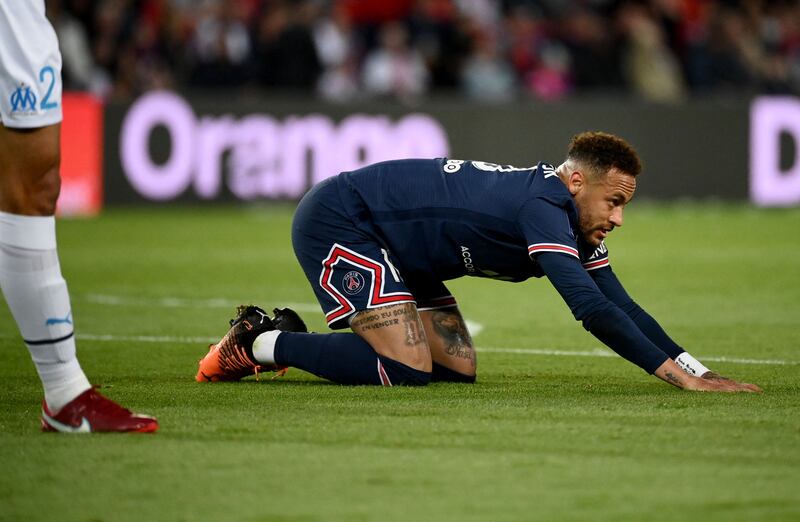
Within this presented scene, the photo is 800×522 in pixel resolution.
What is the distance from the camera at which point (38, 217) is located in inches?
188

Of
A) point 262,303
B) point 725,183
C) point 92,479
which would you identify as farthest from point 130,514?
point 725,183

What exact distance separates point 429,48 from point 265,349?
45.9 ft

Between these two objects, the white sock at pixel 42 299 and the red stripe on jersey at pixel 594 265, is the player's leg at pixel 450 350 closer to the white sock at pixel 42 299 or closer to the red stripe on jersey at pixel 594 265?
the red stripe on jersey at pixel 594 265

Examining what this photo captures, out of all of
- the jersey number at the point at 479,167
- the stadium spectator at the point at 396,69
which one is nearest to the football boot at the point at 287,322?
the jersey number at the point at 479,167

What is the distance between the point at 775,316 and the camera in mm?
9031

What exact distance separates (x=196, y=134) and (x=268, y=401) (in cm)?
1240

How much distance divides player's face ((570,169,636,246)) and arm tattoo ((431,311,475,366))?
87cm

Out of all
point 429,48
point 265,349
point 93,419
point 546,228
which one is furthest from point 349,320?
point 429,48

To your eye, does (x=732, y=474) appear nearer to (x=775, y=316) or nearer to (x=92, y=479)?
(x=92, y=479)

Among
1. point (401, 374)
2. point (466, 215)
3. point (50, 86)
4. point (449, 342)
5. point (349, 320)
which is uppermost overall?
point (50, 86)

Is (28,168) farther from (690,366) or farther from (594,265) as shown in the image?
(690,366)

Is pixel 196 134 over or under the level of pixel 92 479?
over

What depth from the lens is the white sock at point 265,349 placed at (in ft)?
20.6

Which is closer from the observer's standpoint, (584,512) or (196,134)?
(584,512)
